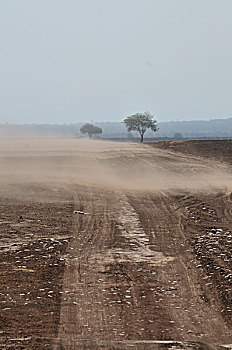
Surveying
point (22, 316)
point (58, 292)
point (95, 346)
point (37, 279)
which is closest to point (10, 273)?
point (37, 279)

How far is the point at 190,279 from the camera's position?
1046cm

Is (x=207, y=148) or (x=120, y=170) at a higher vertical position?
(x=207, y=148)

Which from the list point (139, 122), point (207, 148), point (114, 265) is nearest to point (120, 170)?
point (207, 148)

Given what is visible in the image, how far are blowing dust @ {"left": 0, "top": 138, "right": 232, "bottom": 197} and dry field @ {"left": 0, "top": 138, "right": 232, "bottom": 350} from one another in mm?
519

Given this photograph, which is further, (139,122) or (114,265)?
(139,122)

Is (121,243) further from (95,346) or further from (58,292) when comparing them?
(95,346)

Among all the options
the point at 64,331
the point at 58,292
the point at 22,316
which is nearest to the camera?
the point at 64,331

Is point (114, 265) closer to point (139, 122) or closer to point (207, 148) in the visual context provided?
point (207, 148)

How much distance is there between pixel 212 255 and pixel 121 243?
8.31 ft

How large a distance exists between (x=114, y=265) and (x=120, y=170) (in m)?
21.4

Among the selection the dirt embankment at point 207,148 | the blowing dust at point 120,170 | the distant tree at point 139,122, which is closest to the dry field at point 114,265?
the blowing dust at point 120,170

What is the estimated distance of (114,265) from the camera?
11469 mm

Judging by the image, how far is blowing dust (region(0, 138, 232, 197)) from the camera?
26656 mm

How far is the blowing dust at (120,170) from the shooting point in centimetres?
2666
